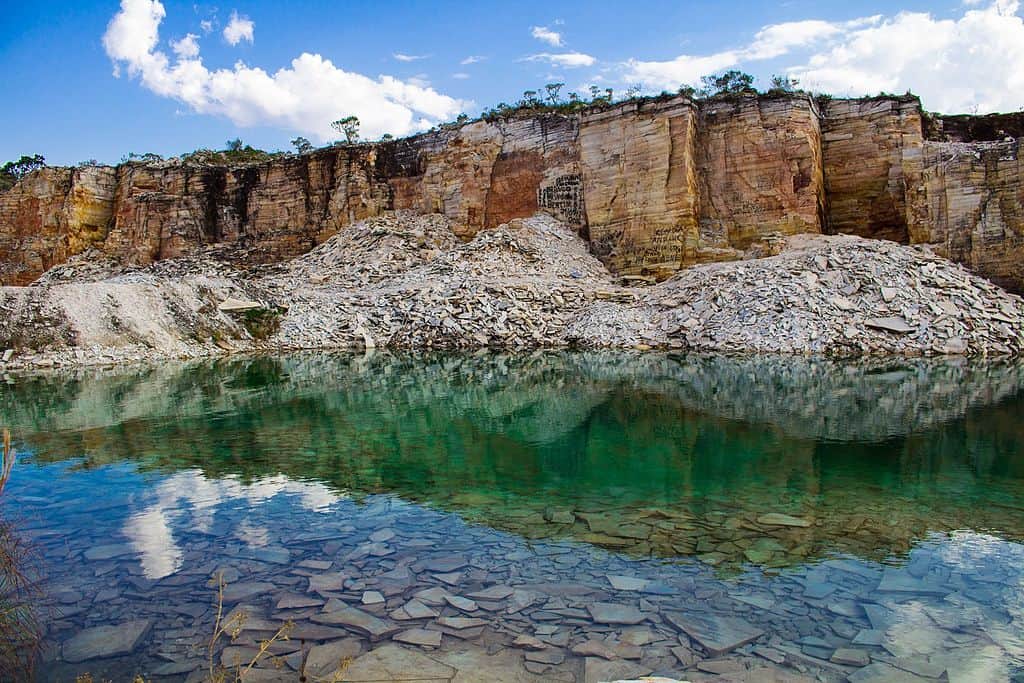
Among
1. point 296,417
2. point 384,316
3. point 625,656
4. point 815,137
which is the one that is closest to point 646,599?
point 625,656

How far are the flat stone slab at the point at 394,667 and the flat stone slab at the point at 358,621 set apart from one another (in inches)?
6.9

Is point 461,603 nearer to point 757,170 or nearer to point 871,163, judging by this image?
point 757,170

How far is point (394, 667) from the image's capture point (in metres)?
3.35

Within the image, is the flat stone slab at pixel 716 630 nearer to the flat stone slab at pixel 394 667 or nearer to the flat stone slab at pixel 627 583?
the flat stone slab at pixel 627 583

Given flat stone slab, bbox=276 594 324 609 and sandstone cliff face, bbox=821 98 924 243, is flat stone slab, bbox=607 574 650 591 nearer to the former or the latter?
flat stone slab, bbox=276 594 324 609

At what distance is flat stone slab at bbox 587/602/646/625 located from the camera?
3.74 metres

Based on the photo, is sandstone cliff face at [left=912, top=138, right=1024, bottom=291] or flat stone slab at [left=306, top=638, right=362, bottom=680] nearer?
flat stone slab at [left=306, top=638, right=362, bottom=680]

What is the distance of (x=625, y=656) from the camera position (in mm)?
3406

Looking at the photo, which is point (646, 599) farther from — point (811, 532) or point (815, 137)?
point (815, 137)

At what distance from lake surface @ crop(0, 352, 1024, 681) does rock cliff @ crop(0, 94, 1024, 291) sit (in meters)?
11.5

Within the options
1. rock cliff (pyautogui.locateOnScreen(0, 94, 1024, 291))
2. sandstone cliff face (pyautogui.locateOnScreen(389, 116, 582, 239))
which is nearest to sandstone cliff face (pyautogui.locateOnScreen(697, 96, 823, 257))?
rock cliff (pyautogui.locateOnScreen(0, 94, 1024, 291))

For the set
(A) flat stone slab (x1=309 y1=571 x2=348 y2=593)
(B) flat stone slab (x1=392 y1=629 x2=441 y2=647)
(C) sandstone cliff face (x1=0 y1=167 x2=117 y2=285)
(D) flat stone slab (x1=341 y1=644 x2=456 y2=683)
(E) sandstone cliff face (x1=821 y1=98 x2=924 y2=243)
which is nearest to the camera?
(D) flat stone slab (x1=341 y1=644 x2=456 y2=683)

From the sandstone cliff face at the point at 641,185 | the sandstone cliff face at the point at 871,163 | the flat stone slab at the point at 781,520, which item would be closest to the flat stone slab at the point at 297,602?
the flat stone slab at the point at 781,520

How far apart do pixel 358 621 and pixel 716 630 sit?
1.89m
